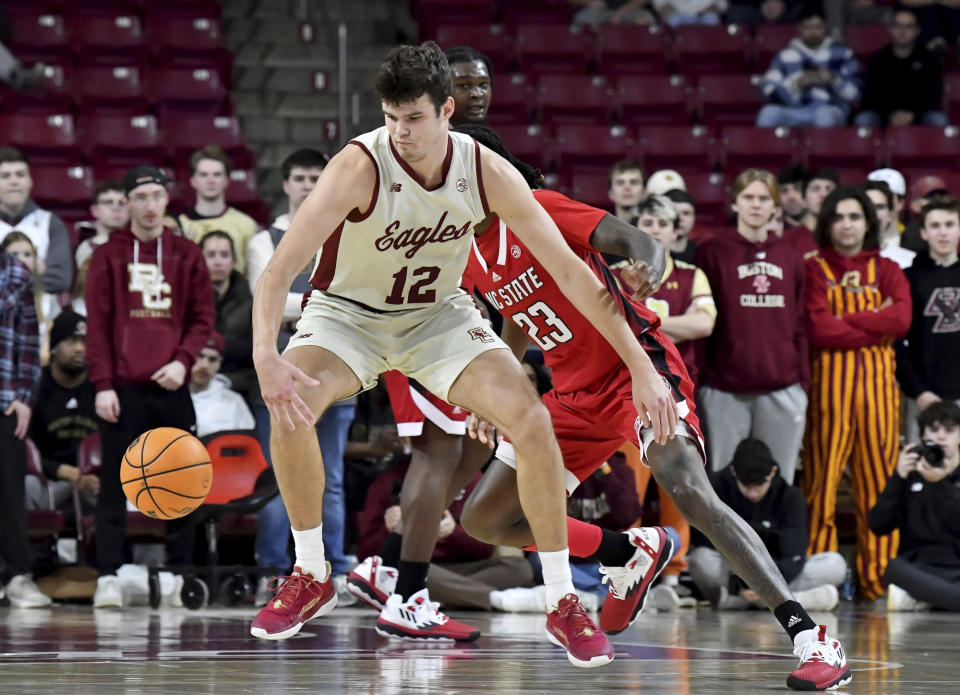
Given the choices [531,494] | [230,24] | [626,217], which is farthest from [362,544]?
[230,24]

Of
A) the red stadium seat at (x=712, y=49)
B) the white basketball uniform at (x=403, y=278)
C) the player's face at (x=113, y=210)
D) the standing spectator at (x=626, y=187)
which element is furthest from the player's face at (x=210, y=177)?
the red stadium seat at (x=712, y=49)

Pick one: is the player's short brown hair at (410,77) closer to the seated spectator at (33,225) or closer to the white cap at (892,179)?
the seated spectator at (33,225)

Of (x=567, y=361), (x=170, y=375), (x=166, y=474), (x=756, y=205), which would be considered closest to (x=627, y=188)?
(x=756, y=205)

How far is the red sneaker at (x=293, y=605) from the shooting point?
462 cm

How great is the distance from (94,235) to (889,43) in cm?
729

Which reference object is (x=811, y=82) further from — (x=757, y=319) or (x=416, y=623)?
(x=416, y=623)

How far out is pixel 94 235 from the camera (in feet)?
31.4

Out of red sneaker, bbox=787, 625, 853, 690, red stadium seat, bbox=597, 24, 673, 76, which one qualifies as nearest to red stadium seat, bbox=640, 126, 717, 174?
red stadium seat, bbox=597, 24, 673, 76

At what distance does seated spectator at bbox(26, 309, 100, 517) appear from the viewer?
28.0 ft

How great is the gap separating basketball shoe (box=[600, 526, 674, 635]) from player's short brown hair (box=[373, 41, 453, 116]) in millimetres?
2050

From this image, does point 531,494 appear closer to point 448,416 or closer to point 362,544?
point 448,416

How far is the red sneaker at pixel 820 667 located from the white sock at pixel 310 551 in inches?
58.9

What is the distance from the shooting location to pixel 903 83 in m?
12.8

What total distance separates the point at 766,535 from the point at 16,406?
3965 mm
